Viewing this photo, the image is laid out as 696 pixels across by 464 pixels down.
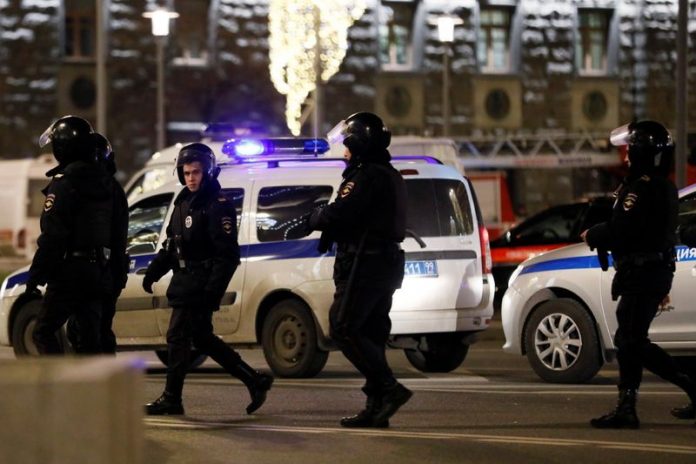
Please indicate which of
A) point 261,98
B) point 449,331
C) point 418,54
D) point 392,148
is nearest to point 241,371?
point 449,331

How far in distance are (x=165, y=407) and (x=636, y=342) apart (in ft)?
9.17

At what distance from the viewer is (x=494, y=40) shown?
4062 centimetres

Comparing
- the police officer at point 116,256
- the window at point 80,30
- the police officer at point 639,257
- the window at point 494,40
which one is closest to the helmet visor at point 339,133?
the police officer at point 116,256

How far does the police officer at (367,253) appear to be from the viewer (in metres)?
8.37

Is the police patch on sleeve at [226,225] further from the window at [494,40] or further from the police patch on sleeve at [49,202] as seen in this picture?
the window at [494,40]

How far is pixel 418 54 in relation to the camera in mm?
39844

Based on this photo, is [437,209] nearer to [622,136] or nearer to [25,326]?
[622,136]

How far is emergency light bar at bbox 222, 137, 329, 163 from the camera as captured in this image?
1209cm

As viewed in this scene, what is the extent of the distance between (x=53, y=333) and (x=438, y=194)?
4202mm

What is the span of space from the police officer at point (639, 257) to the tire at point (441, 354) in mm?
3558

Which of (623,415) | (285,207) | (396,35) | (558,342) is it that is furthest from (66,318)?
(396,35)

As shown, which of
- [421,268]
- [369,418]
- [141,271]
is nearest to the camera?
[369,418]

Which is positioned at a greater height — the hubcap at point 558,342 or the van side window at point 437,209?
the van side window at point 437,209

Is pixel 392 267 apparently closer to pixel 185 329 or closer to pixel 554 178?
pixel 185 329
